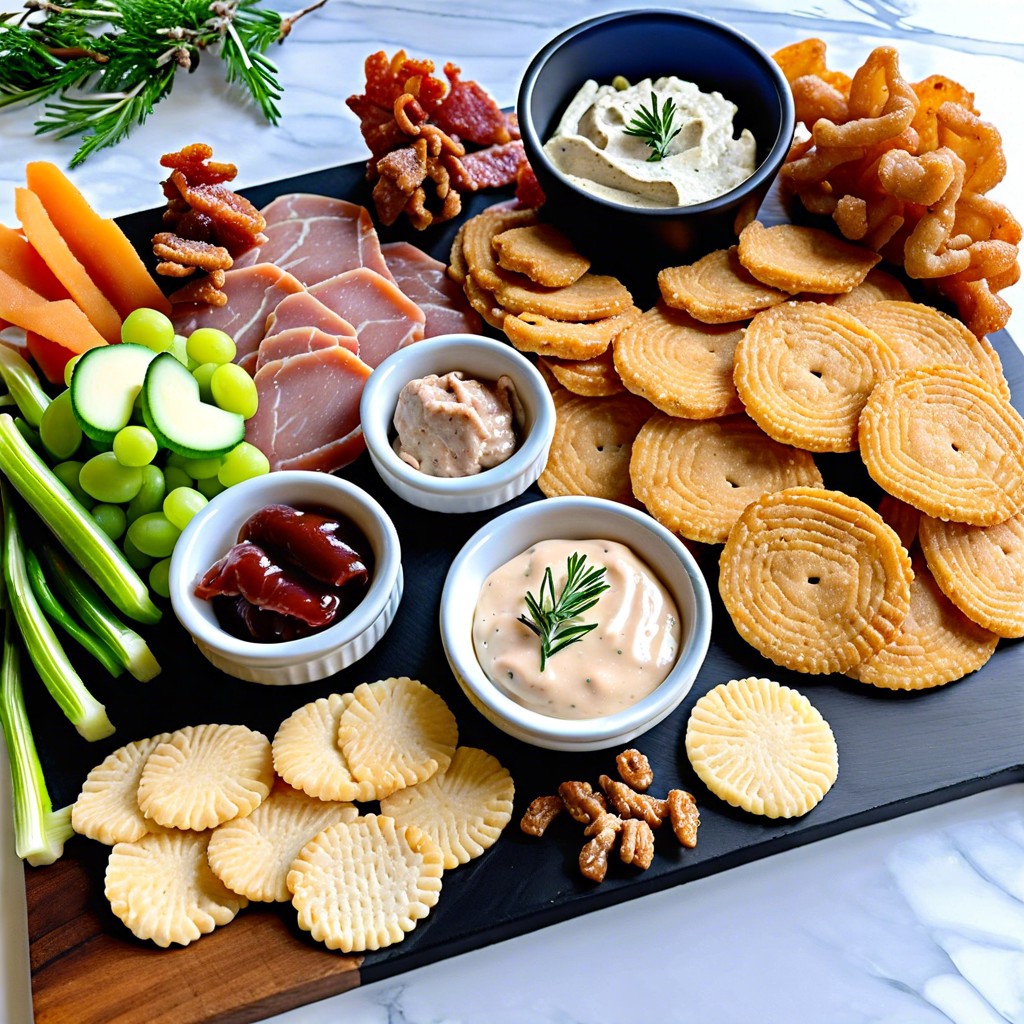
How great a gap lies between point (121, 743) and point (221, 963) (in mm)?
547

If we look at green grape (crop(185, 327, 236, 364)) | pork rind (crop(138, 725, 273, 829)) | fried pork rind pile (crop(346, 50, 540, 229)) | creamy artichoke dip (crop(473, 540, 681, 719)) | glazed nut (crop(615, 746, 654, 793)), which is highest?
fried pork rind pile (crop(346, 50, 540, 229))

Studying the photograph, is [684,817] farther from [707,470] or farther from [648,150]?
[648,150]

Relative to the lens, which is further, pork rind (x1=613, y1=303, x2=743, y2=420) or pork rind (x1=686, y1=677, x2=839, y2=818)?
pork rind (x1=613, y1=303, x2=743, y2=420)

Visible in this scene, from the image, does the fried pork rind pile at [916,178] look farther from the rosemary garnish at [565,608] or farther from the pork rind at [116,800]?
the pork rind at [116,800]

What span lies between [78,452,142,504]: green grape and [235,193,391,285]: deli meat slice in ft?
2.73

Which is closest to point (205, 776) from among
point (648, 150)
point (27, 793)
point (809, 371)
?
point (27, 793)

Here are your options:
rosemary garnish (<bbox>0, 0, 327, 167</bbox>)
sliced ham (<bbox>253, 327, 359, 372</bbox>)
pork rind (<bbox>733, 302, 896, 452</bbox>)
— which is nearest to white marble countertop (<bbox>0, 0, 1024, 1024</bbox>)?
pork rind (<bbox>733, 302, 896, 452</bbox>)

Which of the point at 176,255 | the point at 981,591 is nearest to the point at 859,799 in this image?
the point at 981,591

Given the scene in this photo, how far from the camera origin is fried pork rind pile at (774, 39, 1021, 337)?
290 centimetres

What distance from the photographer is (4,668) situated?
2576 mm

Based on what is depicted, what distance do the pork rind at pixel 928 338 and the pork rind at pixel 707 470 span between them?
16.9 inches

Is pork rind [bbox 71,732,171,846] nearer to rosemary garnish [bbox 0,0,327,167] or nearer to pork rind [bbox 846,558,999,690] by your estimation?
pork rind [bbox 846,558,999,690]

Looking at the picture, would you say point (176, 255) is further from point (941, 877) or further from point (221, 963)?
point (941, 877)

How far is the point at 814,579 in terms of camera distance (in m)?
2.59
